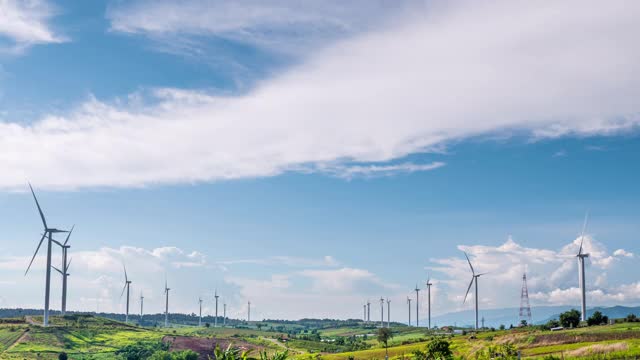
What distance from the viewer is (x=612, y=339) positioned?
576ft

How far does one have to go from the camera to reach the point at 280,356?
7100cm

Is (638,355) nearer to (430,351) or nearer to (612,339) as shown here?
(612,339)

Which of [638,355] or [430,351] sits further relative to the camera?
[430,351]

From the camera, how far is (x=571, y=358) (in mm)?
152625

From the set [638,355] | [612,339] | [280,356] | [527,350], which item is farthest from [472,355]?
[280,356]

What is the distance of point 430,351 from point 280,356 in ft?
362

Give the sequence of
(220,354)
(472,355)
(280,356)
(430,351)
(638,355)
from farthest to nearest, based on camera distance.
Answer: (472,355) → (430,351) → (638,355) → (280,356) → (220,354)

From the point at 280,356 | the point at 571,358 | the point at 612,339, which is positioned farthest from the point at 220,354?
the point at 612,339

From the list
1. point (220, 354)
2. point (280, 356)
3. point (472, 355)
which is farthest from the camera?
point (472, 355)

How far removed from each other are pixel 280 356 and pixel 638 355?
100079 mm

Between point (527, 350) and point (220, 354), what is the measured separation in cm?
13564

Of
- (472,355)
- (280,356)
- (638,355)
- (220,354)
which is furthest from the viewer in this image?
(472,355)

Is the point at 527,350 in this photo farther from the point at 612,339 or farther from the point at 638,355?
the point at 638,355

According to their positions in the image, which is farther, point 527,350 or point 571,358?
Answer: point 527,350
